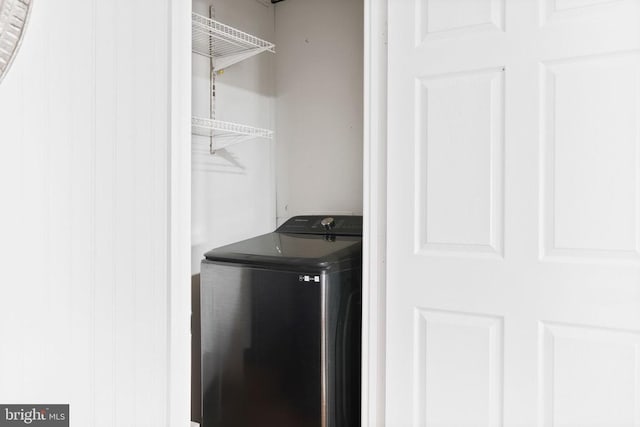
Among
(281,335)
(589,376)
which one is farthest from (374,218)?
(589,376)

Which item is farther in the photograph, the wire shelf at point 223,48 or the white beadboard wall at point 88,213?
the wire shelf at point 223,48

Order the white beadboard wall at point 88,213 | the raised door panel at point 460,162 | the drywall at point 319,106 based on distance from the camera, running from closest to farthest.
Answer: the white beadboard wall at point 88,213, the raised door panel at point 460,162, the drywall at point 319,106

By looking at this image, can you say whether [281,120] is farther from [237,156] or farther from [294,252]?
[294,252]

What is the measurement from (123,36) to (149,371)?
745mm

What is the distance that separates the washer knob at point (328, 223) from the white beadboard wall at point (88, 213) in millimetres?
1248

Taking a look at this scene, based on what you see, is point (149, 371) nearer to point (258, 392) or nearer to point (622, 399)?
point (258, 392)

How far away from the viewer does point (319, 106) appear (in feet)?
8.01

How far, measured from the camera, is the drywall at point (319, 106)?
2.33 meters

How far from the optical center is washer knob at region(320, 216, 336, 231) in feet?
7.36

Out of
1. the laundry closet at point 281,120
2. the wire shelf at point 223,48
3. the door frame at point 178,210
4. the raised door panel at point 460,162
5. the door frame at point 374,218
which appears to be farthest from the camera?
the laundry closet at point 281,120

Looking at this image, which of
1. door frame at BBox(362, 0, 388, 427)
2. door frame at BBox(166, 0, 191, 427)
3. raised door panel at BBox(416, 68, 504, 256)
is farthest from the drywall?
door frame at BBox(166, 0, 191, 427)

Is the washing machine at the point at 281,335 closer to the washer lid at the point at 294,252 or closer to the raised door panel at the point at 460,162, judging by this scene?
the washer lid at the point at 294,252

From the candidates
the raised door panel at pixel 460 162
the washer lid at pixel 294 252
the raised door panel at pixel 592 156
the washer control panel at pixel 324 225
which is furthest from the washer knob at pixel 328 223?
the raised door panel at pixel 592 156

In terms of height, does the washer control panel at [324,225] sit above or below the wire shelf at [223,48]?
below
